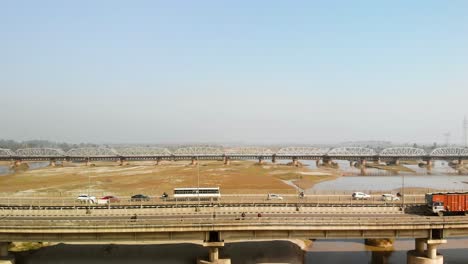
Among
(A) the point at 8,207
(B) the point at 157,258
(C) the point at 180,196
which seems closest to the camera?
(B) the point at 157,258

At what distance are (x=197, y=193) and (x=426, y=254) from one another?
34021mm

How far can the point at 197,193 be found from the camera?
6266cm

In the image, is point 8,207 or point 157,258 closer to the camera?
point 157,258

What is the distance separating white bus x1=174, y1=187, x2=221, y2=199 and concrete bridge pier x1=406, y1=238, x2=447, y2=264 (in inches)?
1151

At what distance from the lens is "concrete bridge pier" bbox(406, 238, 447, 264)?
3803 centimetres

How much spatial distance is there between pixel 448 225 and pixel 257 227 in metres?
18.0

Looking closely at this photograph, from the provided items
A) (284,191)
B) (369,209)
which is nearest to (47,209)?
(369,209)

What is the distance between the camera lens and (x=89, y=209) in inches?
1829

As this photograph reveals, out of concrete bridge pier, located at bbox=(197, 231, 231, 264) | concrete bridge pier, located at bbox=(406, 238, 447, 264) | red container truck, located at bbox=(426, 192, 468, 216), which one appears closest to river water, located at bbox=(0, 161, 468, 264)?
concrete bridge pier, located at bbox=(197, 231, 231, 264)

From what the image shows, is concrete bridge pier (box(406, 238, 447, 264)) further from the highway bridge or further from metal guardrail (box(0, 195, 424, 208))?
metal guardrail (box(0, 195, 424, 208))

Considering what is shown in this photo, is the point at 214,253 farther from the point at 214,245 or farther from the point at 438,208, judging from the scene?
the point at 438,208

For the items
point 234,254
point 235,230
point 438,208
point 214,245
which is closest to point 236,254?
point 234,254

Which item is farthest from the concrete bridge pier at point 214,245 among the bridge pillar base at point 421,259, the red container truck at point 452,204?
the red container truck at point 452,204

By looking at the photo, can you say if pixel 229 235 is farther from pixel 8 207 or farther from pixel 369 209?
pixel 8 207
